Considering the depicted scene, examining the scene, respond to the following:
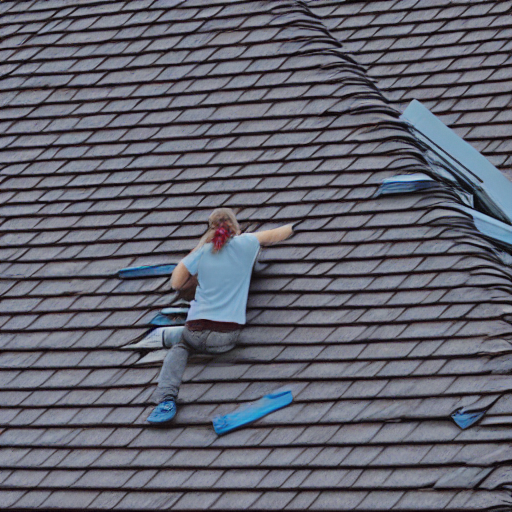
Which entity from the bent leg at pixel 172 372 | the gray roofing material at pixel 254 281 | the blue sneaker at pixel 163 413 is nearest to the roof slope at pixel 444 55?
the gray roofing material at pixel 254 281

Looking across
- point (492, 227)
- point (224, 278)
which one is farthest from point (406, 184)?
point (224, 278)

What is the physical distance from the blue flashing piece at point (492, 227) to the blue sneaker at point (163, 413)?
2446 millimetres

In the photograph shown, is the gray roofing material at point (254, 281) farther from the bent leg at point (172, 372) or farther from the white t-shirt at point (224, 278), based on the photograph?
the white t-shirt at point (224, 278)

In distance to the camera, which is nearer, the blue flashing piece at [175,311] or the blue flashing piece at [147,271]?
the blue flashing piece at [175,311]

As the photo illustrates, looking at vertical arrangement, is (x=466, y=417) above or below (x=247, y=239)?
below

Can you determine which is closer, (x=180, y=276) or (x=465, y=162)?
(x=180, y=276)

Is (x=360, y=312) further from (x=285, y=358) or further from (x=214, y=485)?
(x=214, y=485)

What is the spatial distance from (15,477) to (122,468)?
29.5 inches

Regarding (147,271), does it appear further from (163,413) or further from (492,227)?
(492,227)

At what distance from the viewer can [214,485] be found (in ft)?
17.3

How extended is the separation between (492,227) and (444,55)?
1746 millimetres

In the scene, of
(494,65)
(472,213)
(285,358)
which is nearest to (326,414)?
Answer: (285,358)

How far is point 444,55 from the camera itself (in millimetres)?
7102

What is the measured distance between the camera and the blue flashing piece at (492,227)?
6066 mm
